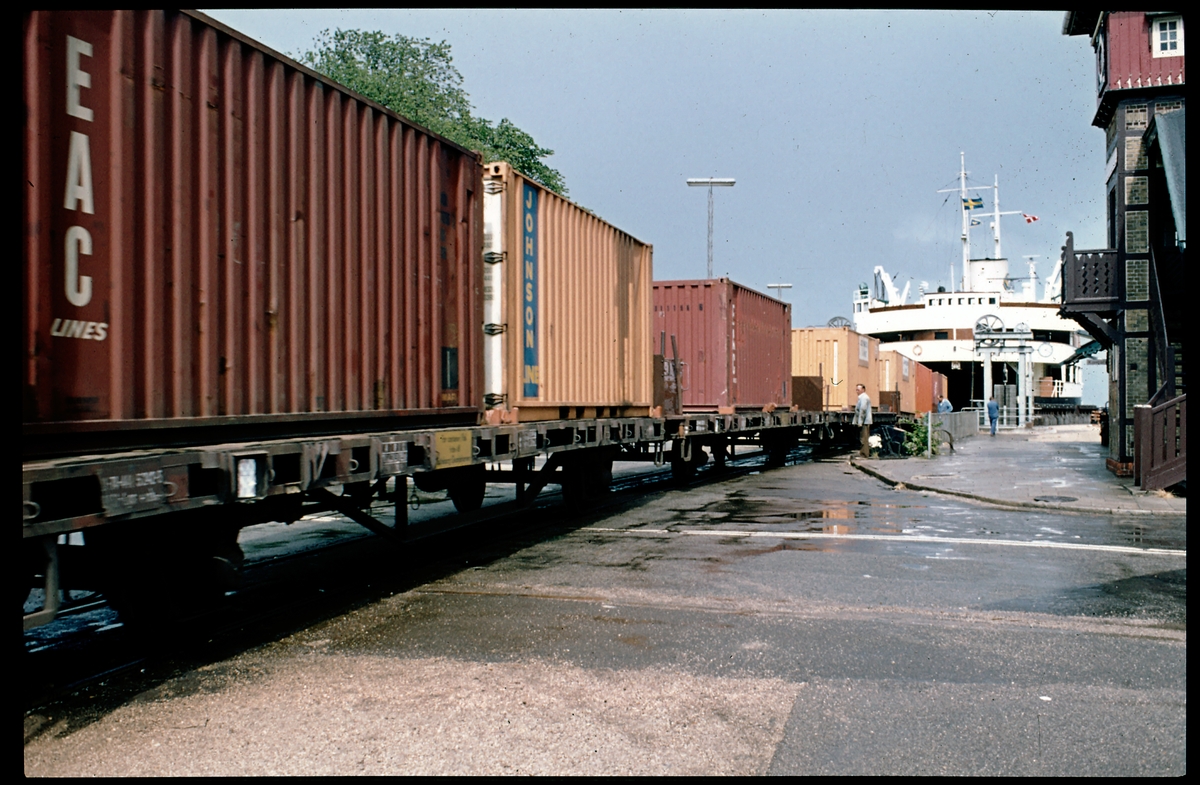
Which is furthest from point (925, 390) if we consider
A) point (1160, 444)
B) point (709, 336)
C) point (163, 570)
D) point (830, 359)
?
point (163, 570)

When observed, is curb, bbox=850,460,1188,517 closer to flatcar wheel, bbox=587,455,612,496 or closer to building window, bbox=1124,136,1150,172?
flatcar wheel, bbox=587,455,612,496

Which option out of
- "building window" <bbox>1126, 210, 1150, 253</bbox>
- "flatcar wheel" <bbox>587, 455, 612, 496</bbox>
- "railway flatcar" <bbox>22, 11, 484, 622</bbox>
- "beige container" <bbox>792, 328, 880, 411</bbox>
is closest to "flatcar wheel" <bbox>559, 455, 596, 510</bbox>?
"flatcar wheel" <bbox>587, 455, 612, 496</bbox>

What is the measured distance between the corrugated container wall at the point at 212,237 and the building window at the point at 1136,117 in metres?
16.5

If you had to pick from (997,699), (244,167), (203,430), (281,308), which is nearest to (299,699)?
(203,430)

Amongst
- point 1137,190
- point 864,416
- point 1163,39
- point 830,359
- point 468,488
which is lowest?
point 468,488

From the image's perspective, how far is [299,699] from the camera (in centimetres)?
471

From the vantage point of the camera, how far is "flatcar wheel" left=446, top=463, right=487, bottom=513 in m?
9.26

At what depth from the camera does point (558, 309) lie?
33.9ft

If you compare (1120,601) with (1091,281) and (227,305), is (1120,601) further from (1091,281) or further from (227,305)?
(1091,281)

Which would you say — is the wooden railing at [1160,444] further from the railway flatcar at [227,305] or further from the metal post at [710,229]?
the metal post at [710,229]

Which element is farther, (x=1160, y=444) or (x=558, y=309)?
(x=1160, y=444)

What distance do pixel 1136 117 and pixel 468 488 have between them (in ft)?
54.2

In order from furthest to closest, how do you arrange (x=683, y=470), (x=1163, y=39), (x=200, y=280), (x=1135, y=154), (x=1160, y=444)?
(x=1135, y=154) → (x=1163, y=39) → (x=683, y=470) → (x=1160, y=444) → (x=200, y=280)

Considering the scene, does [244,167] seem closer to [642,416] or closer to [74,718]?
[74,718]
